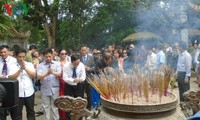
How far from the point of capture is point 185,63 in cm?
620

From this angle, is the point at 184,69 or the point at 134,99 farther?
the point at 184,69

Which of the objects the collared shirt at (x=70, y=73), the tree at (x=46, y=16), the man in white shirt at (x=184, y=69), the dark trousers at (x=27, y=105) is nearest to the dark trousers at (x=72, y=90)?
the collared shirt at (x=70, y=73)

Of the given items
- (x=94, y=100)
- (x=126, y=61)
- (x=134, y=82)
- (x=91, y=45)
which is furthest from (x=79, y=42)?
(x=134, y=82)

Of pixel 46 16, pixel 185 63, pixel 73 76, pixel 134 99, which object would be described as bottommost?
pixel 134 99

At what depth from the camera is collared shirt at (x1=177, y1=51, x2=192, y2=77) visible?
6.12m

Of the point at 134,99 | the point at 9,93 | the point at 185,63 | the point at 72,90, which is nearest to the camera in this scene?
the point at 9,93

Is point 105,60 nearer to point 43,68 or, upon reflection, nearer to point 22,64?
point 43,68

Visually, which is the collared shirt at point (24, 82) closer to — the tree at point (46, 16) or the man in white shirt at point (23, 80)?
the man in white shirt at point (23, 80)

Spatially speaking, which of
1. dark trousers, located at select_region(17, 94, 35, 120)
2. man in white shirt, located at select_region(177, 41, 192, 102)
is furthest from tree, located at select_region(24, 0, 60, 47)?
dark trousers, located at select_region(17, 94, 35, 120)

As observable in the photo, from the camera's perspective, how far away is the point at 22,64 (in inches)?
175

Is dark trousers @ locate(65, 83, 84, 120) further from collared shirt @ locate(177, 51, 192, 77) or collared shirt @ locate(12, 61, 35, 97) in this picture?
collared shirt @ locate(177, 51, 192, 77)

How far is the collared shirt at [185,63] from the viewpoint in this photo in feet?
20.1

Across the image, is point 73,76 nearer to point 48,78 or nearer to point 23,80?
point 48,78

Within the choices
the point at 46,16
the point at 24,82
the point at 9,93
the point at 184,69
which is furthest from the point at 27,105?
the point at 46,16
